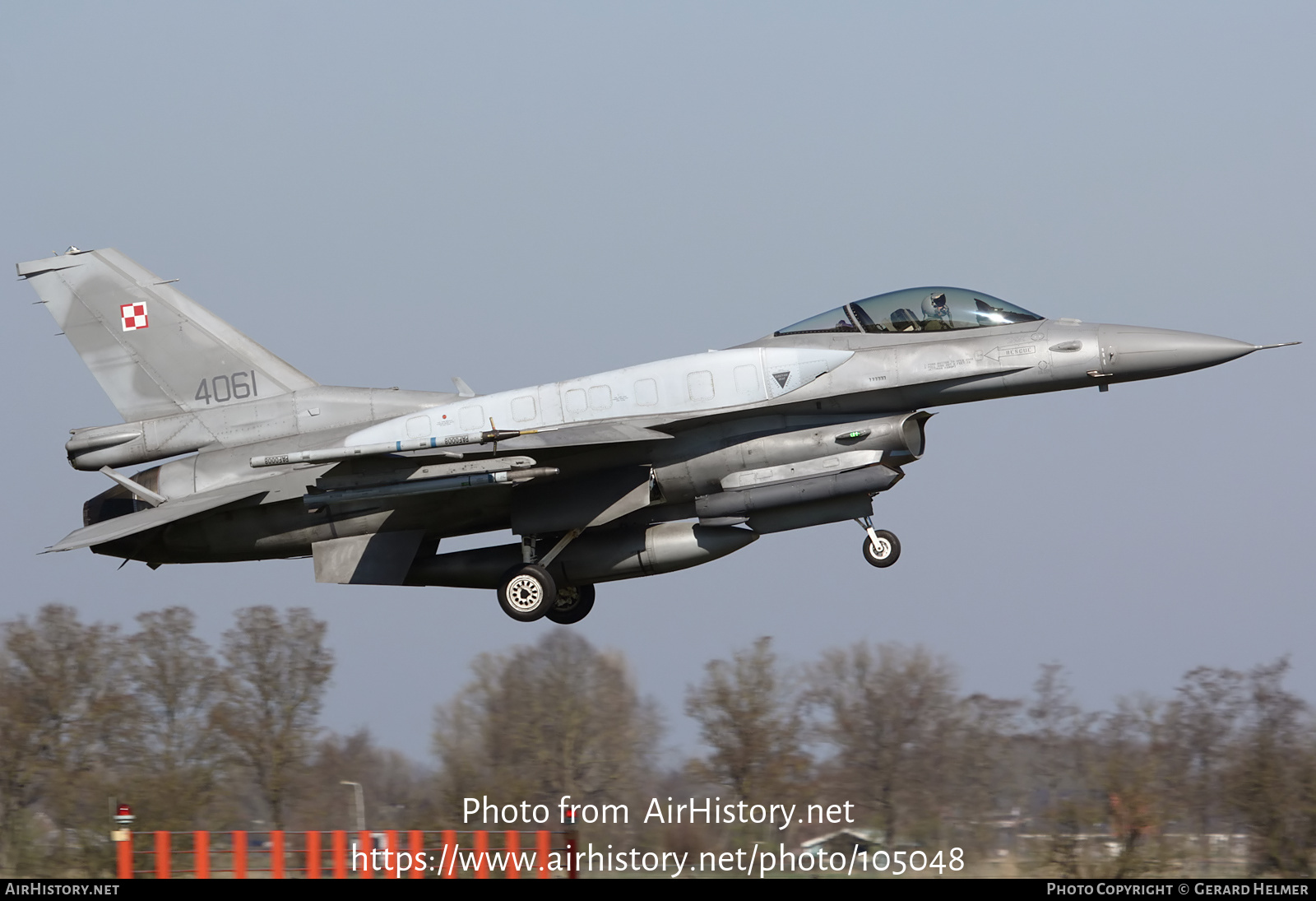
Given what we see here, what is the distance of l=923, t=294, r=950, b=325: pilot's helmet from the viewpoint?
1513 cm

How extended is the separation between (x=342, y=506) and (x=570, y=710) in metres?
9.17

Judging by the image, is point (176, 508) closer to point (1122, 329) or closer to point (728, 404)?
point (728, 404)

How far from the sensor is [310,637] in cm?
2586

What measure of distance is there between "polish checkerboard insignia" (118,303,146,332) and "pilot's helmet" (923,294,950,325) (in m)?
9.10

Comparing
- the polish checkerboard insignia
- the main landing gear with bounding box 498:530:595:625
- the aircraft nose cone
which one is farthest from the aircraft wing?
the aircraft nose cone

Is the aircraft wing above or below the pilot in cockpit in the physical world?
below

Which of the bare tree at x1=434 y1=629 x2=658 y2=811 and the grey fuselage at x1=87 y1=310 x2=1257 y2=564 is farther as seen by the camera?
the bare tree at x1=434 y1=629 x2=658 y2=811

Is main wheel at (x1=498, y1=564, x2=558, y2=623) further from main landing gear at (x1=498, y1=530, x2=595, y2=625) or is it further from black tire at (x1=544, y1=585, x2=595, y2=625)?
black tire at (x1=544, y1=585, x2=595, y2=625)

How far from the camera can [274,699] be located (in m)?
25.3

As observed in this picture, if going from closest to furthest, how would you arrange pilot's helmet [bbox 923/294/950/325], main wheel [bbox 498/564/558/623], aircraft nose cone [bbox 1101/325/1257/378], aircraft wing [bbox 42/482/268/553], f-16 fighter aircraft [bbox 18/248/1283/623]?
aircraft nose cone [bbox 1101/325/1257/378] → f-16 fighter aircraft [bbox 18/248/1283/623] → pilot's helmet [bbox 923/294/950/325] → aircraft wing [bbox 42/482/268/553] → main wheel [bbox 498/564/558/623]

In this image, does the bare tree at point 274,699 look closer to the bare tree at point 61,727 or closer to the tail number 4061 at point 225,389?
the bare tree at point 61,727

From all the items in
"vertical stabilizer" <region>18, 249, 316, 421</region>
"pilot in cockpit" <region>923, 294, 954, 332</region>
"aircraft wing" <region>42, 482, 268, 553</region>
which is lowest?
"aircraft wing" <region>42, 482, 268, 553</region>

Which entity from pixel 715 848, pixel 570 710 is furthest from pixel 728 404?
pixel 570 710

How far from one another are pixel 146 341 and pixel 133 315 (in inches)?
14.8
